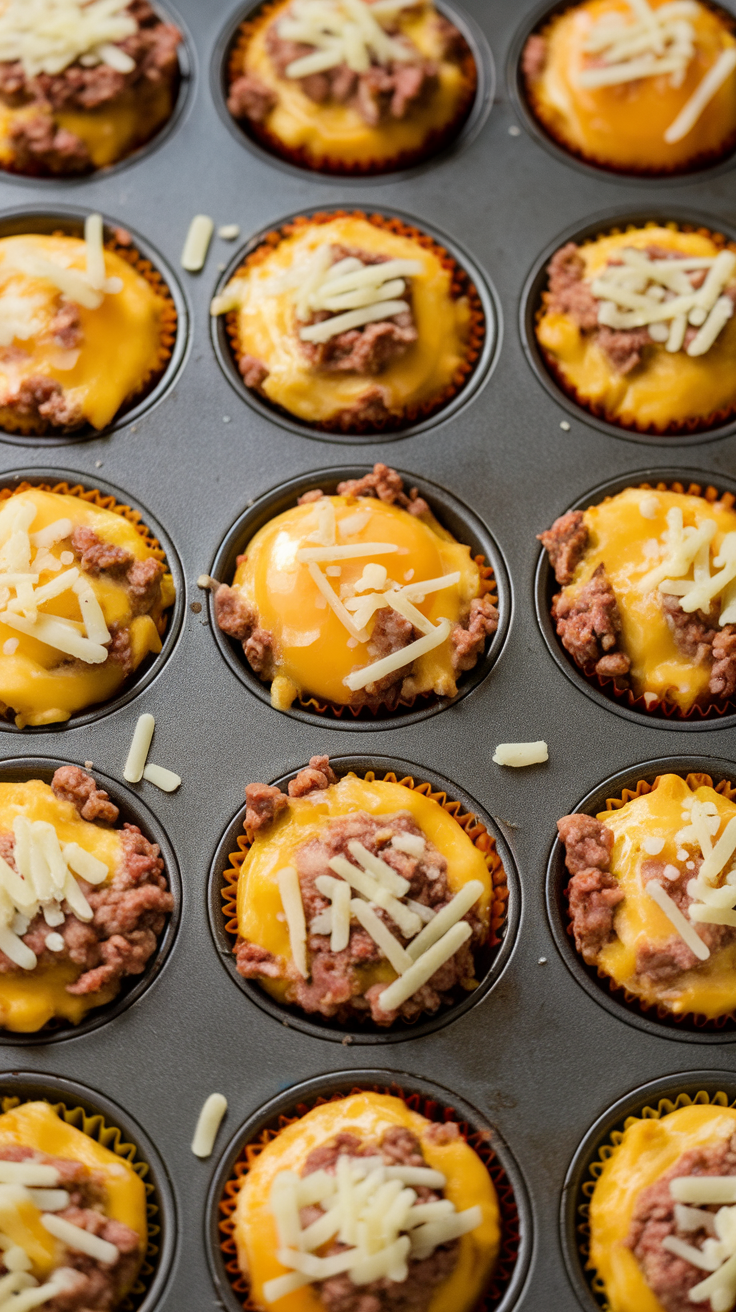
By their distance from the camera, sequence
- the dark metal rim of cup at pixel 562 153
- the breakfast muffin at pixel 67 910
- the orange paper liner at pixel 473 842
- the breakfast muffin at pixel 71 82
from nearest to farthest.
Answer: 1. the breakfast muffin at pixel 67 910
2. the orange paper liner at pixel 473 842
3. the breakfast muffin at pixel 71 82
4. the dark metal rim of cup at pixel 562 153

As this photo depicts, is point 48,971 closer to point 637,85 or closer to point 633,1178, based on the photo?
point 633,1178

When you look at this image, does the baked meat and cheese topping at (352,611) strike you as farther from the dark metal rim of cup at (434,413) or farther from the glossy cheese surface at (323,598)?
the dark metal rim of cup at (434,413)

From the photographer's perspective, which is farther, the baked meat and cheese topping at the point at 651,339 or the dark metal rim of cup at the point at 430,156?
the dark metal rim of cup at the point at 430,156

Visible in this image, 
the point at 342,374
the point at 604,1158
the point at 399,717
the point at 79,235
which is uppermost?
the point at 79,235

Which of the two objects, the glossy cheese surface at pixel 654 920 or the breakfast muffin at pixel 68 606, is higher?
the breakfast muffin at pixel 68 606

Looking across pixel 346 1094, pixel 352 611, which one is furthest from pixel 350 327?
pixel 346 1094

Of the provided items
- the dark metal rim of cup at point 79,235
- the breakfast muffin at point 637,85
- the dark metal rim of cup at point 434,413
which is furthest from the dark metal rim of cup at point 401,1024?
the breakfast muffin at point 637,85
